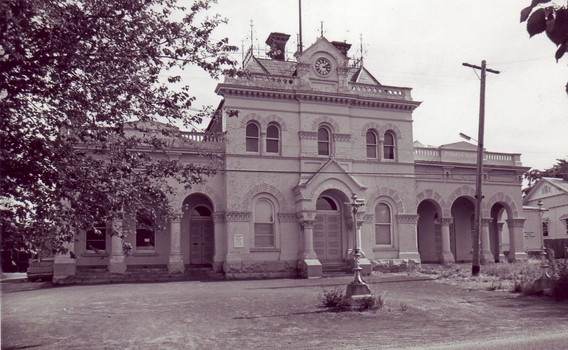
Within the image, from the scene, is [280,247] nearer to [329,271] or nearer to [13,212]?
[329,271]

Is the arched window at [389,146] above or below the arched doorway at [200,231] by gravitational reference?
above

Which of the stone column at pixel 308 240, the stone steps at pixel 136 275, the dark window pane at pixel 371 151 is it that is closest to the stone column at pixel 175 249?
the stone steps at pixel 136 275

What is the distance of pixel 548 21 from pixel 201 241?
25.5m

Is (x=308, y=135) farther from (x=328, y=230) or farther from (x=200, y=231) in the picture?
(x=200, y=231)

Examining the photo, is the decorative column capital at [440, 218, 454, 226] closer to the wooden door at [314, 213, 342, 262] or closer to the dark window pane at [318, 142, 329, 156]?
the wooden door at [314, 213, 342, 262]

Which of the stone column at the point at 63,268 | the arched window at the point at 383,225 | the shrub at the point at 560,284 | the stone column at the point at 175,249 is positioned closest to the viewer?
the shrub at the point at 560,284

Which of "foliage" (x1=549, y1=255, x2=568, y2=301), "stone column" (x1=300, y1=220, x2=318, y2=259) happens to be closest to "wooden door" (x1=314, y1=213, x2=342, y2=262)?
"stone column" (x1=300, y1=220, x2=318, y2=259)

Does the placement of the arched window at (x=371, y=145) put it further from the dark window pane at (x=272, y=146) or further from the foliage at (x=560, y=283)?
the foliage at (x=560, y=283)

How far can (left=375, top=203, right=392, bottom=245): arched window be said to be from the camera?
28328mm

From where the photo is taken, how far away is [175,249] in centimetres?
2531

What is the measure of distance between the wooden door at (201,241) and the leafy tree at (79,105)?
17.6m

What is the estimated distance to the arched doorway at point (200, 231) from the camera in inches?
1073

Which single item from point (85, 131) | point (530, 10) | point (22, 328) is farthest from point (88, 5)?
point (22, 328)

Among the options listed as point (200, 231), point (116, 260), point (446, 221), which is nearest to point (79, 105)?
point (116, 260)
